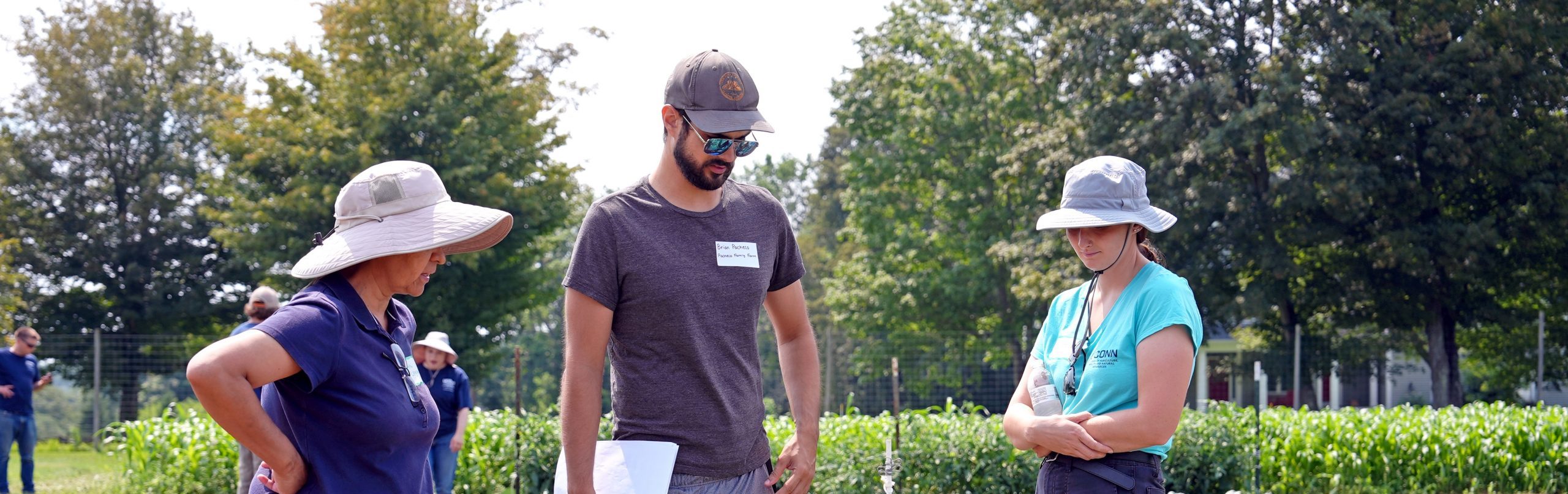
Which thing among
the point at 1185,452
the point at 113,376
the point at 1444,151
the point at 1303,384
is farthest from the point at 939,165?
the point at 1185,452

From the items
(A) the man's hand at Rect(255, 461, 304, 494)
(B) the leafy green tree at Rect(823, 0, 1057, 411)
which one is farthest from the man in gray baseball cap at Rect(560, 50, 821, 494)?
(B) the leafy green tree at Rect(823, 0, 1057, 411)

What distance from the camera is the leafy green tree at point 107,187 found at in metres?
28.9

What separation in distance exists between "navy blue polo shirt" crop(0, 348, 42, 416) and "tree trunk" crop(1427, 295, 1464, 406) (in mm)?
20339

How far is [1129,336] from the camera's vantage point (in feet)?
9.37

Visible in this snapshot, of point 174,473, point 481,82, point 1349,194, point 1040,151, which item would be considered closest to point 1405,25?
point 1349,194

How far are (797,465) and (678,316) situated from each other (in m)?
0.51

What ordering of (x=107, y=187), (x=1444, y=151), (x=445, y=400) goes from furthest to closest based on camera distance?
1. (x=107, y=187)
2. (x=1444, y=151)
3. (x=445, y=400)

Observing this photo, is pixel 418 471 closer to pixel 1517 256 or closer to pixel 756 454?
pixel 756 454

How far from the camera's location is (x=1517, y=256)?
833 inches

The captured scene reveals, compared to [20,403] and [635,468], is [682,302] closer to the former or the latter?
[635,468]

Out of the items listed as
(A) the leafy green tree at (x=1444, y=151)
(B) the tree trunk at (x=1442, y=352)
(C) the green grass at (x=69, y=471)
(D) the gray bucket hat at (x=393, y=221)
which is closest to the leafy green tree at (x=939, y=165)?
(A) the leafy green tree at (x=1444, y=151)

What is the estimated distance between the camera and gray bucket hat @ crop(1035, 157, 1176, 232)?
2939mm

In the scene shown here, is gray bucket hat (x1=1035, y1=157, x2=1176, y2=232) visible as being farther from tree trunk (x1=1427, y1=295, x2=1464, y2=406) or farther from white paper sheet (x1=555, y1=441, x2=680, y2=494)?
tree trunk (x1=1427, y1=295, x2=1464, y2=406)

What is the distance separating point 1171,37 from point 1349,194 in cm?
394
